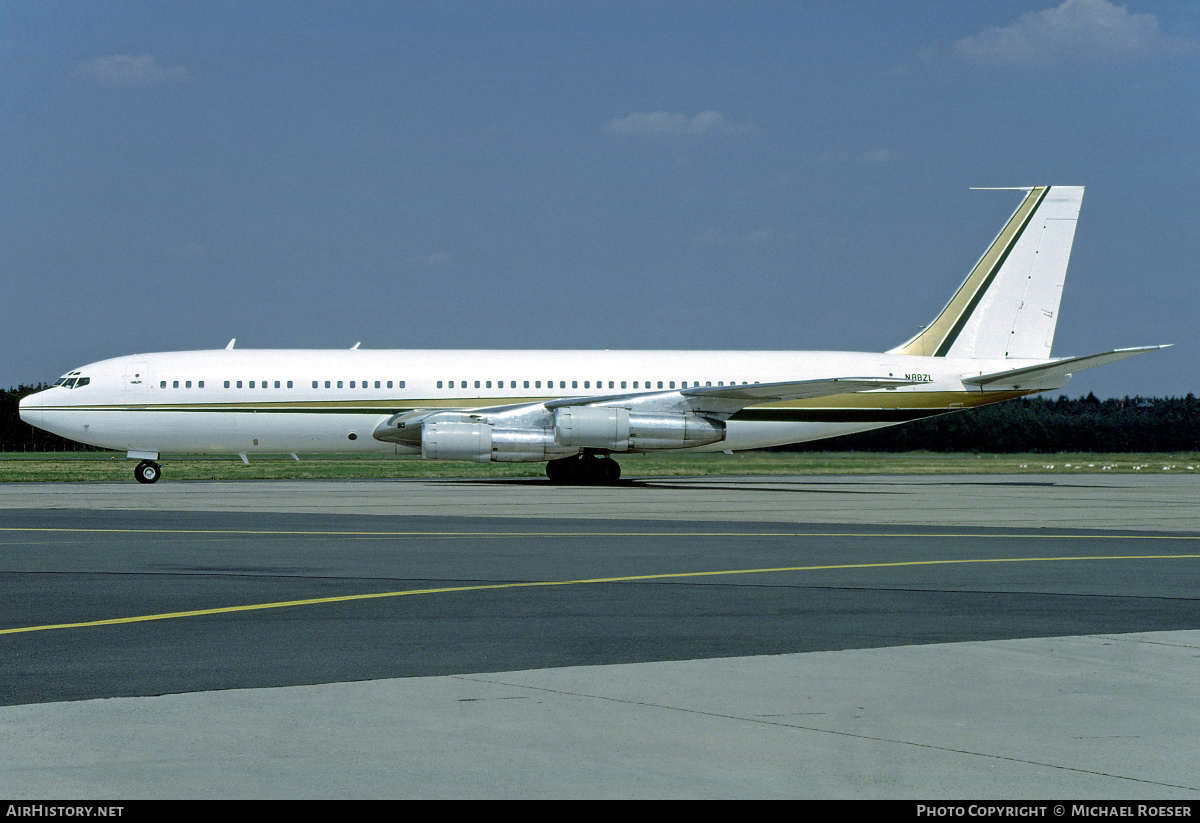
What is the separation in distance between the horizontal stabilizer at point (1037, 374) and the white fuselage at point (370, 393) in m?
0.36

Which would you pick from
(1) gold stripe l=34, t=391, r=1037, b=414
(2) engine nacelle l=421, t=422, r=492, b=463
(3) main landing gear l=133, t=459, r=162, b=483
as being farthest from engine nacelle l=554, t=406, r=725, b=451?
(3) main landing gear l=133, t=459, r=162, b=483

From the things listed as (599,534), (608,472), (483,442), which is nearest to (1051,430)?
(608,472)

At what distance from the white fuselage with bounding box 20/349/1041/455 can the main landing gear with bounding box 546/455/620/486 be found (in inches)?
73.1

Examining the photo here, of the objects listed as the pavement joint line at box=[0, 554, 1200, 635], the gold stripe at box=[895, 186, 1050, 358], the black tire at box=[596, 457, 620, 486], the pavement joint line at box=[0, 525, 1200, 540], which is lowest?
the pavement joint line at box=[0, 554, 1200, 635]

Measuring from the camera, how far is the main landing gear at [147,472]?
118 feet

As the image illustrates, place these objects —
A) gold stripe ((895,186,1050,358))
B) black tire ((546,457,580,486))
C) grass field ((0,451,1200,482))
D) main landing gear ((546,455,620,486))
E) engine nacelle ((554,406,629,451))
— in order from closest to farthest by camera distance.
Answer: engine nacelle ((554,406,629,451)) < main landing gear ((546,455,620,486)) < black tire ((546,457,580,486)) < gold stripe ((895,186,1050,358)) < grass field ((0,451,1200,482))

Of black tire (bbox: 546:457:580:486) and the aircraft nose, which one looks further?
black tire (bbox: 546:457:580:486)

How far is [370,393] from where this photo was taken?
3550 centimetres

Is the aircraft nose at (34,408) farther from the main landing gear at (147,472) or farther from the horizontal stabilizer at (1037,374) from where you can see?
the horizontal stabilizer at (1037,374)

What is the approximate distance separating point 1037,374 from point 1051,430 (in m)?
32.3

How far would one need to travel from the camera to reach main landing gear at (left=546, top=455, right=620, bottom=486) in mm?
36375

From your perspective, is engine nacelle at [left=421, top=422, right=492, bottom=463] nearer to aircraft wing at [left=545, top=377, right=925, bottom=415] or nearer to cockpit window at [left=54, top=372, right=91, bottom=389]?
aircraft wing at [left=545, top=377, right=925, bottom=415]
